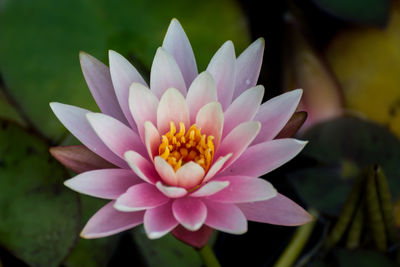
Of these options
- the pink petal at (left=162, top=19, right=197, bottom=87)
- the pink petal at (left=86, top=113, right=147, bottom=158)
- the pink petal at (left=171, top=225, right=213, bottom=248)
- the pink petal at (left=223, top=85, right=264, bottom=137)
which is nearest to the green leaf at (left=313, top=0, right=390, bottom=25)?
the pink petal at (left=162, top=19, right=197, bottom=87)

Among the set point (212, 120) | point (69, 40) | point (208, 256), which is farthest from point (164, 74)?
point (69, 40)

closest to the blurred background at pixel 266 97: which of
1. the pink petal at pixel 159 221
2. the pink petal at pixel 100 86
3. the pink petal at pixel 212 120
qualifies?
the pink petal at pixel 100 86

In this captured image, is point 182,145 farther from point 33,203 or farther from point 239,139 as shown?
point 33,203

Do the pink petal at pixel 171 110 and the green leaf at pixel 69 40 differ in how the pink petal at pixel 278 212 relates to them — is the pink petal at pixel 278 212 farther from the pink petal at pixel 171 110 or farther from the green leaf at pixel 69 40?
the green leaf at pixel 69 40

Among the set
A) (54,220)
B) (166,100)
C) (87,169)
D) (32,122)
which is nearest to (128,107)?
(166,100)

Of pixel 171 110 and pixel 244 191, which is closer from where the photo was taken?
pixel 244 191

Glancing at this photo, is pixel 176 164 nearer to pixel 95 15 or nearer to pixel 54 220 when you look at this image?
pixel 54 220

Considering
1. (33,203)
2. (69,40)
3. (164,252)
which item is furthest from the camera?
(69,40)

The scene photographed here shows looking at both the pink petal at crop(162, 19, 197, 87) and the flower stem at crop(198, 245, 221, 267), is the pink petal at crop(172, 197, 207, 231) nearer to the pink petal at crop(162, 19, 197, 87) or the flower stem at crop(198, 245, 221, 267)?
the flower stem at crop(198, 245, 221, 267)
